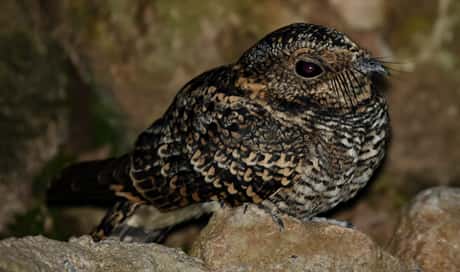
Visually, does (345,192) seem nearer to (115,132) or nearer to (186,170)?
(186,170)

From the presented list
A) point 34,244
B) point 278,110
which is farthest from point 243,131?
point 34,244

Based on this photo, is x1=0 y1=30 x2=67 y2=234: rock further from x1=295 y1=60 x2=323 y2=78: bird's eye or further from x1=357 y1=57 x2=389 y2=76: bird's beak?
x1=357 y1=57 x2=389 y2=76: bird's beak

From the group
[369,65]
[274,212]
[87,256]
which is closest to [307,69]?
[369,65]

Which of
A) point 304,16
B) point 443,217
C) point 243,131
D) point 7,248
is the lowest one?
point 7,248

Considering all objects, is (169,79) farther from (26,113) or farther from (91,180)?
(91,180)

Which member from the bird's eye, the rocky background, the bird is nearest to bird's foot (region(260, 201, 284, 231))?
the bird
